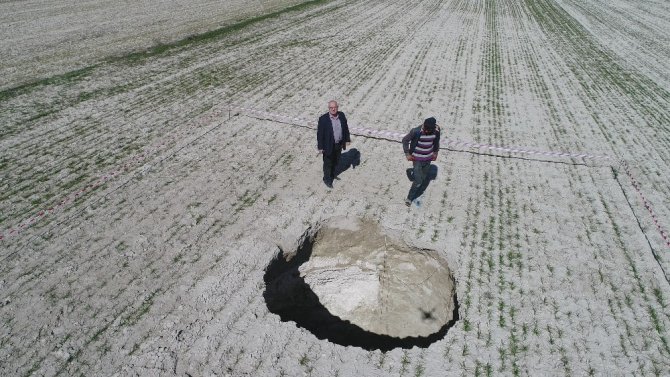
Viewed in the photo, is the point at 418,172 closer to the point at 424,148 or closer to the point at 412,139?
the point at 424,148

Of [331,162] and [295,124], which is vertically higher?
[331,162]

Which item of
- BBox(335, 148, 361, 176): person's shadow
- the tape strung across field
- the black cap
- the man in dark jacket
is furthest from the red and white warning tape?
the man in dark jacket

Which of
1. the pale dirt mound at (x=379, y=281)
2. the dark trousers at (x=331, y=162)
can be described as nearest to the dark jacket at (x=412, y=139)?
the dark trousers at (x=331, y=162)

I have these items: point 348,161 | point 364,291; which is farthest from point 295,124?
point 364,291

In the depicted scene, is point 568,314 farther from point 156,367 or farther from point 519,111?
point 519,111

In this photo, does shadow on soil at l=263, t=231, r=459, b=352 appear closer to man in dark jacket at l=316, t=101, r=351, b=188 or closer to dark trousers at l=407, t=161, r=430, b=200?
man in dark jacket at l=316, t=101, r=351, b=188

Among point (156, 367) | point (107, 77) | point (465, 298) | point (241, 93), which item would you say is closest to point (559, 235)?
point (465, 298)
